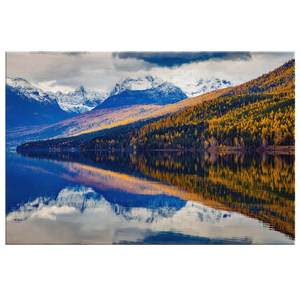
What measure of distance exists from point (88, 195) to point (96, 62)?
378 inches

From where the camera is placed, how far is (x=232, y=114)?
146500 millimetres

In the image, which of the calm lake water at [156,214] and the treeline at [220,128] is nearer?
the calm lake water at [156,214]

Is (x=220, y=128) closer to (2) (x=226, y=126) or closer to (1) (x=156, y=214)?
(2) (x=226, y=126)

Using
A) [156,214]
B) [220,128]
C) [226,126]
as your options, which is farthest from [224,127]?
[156,214]

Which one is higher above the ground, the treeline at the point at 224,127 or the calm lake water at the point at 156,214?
the treeline at the point at 224,127

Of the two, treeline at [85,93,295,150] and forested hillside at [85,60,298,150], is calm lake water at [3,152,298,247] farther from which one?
forested hillside at [85,60,298,150]

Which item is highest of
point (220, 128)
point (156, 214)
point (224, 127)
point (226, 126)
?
point (226, 126)

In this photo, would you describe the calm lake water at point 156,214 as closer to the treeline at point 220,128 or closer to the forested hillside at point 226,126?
the treeline at point 220,128

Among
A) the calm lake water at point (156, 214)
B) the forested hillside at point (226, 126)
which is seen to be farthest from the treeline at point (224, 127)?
the calm lake water at point (156, 214)

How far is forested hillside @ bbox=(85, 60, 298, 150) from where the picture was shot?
99875 millimetres

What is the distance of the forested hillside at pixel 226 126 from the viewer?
328 feet

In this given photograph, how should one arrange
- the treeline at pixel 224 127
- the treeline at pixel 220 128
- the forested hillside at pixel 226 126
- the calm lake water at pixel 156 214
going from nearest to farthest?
the calm lake water at pixel 156 214 < the treeline at pixel 220 128 < the forested hillside at pixel 226 126 < the treeline at pixel 224 127

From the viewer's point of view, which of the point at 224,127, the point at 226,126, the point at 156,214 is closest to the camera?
the point at 156,214

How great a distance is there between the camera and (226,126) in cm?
12769
